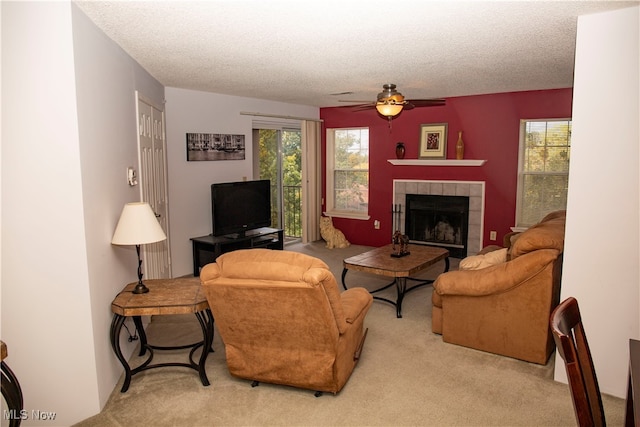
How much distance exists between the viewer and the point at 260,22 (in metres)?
2.87

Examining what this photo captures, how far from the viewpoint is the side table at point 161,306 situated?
2.87 m

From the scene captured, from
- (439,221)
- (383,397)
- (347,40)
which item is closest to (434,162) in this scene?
(439,221)

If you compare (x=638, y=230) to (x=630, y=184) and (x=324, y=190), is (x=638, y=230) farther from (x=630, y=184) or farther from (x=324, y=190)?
(x=324, y=190)

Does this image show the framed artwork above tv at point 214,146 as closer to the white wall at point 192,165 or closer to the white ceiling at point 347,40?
the white wall at point 192,165

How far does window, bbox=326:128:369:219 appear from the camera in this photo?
24.8ft

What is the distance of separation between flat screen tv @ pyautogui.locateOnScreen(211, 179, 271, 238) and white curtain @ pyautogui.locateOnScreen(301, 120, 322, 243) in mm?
1172

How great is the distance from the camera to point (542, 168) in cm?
602

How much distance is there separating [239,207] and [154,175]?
1585 mm

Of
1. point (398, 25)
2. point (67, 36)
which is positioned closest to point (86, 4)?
point (67, 36)

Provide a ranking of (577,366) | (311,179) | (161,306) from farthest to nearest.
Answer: (311,179) < (161,306) < (577,366)

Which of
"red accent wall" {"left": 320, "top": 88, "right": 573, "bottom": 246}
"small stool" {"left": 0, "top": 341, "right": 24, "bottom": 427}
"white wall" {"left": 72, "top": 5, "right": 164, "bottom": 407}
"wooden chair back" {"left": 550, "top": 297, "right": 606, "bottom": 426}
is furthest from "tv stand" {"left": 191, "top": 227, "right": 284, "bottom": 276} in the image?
"wooden chair back" {"left": 550, "top": 297, "right": 606, "bottom": 426}

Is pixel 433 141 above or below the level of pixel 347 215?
above

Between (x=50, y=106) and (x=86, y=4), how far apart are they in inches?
22.9

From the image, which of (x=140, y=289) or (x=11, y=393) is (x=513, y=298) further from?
(x=11, y=393)
